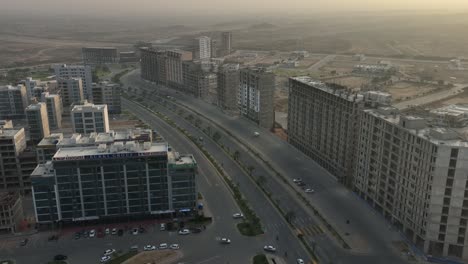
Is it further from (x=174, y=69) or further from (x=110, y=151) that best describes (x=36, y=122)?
(x=174, y=69)

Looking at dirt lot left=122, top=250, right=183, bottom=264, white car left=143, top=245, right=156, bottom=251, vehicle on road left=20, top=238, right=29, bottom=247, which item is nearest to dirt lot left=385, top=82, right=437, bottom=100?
dirt lot left=122, top=250, right=183, bottom=264

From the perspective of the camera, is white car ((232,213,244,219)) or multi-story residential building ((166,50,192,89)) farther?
multi-story residential building ((166,50,192,89))

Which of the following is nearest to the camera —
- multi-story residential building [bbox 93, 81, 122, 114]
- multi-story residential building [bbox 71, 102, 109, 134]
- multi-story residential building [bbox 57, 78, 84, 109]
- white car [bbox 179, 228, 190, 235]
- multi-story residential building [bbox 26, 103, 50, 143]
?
white car [bbox 179, 228, 190, 235]

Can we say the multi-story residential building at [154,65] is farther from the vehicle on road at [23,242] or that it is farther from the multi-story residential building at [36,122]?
the vehicle on road at [23,242]

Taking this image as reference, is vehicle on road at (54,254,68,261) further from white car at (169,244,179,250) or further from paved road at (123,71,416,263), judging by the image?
paved road at (123,71,416,263)

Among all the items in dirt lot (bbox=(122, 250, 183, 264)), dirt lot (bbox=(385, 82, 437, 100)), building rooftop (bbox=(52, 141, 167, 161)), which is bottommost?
dirt lot (bbox=(122, 250, 183, 264))

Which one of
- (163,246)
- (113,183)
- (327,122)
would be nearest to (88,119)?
(113,183)
